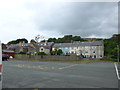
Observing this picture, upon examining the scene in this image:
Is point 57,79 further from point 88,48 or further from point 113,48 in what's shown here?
point 88,48

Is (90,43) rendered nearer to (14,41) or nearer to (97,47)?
(97,47)

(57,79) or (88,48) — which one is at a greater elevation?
(88,48)

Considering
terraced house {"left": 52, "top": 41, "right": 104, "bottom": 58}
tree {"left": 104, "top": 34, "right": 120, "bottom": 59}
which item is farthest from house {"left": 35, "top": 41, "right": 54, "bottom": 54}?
tree {"left": 104, "top": 34, "right": 120, "bottom": 59}

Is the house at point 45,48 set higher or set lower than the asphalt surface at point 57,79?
higher

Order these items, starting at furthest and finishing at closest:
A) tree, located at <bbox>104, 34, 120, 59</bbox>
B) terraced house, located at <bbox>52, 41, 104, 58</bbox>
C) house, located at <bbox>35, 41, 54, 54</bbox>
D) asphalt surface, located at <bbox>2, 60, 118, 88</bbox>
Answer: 1. house, located at <bbox>35, 41, 54, 54</bbox>
2. terraced house, located at <bbox>52, 41, 104, 58</bbox>
3. tree, located at <bbox>104, 34, 120, 59</bbox>
4. asphalt surface, located at <bbox>2, 60, 118, 88</bbox>

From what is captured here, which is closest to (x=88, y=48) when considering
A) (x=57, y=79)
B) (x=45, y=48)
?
(x=45, y=48)

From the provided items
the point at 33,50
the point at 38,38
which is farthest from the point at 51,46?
the point at 38,38

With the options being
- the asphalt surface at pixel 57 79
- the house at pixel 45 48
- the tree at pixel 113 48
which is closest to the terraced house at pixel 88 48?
the tree at pixel 113 48

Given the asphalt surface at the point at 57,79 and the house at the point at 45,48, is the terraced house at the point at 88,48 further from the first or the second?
the asphalt surface at the point at 57,79

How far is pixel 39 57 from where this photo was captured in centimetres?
4781

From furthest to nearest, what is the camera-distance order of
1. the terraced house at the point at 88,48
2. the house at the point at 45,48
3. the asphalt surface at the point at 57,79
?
the house at the point at 45,48 < the terraced house at the point at 88,48 < the asphalt surface at the point at 57,79

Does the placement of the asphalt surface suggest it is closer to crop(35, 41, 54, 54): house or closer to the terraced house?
the terraced house

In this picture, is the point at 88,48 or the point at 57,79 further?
the point at 88,48

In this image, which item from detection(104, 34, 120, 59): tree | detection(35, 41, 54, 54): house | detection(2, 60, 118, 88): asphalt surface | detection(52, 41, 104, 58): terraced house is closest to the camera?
detection(2, 60, 118, 88): asphalt surface
